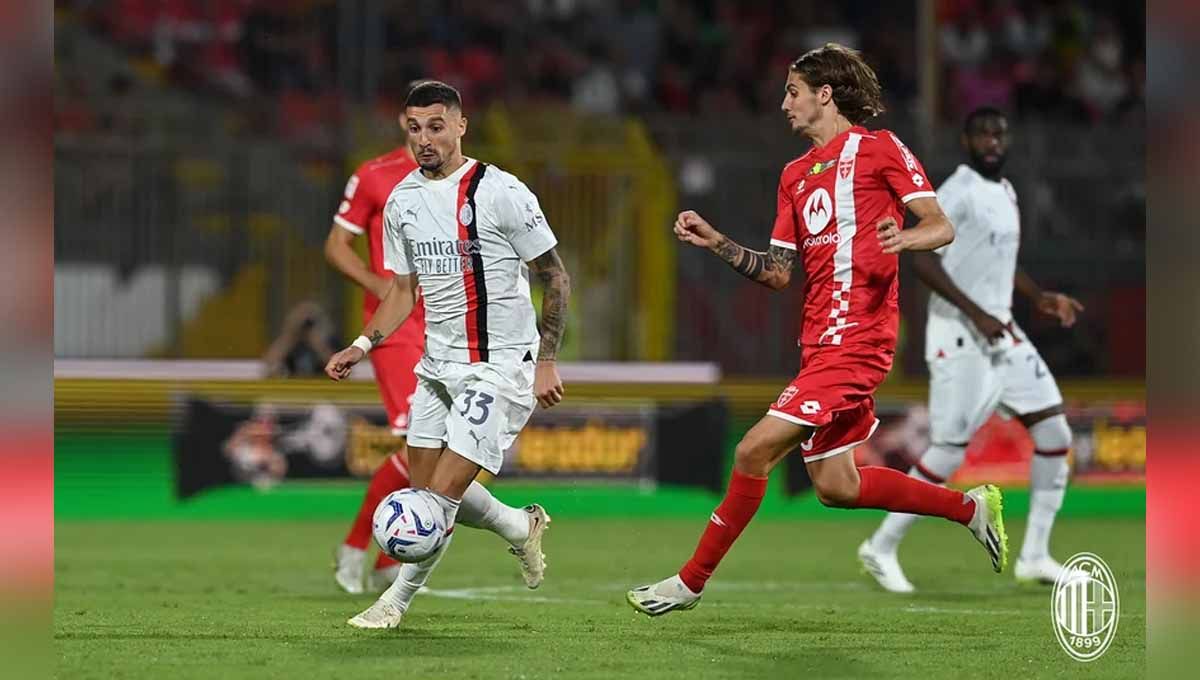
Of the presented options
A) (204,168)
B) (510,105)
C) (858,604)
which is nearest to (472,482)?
(858,604)

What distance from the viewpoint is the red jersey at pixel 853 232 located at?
7.95 meters

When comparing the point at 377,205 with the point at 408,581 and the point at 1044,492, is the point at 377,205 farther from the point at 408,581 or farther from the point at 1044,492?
the point at 1044,492

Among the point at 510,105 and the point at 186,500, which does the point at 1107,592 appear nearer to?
the point at 186,500

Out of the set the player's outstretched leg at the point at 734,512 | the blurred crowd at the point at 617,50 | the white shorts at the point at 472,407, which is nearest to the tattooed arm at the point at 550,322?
the white shorts at the point at 472,407

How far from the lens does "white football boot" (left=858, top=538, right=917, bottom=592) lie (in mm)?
10508

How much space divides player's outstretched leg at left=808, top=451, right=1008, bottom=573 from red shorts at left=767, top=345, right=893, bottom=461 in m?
0.08

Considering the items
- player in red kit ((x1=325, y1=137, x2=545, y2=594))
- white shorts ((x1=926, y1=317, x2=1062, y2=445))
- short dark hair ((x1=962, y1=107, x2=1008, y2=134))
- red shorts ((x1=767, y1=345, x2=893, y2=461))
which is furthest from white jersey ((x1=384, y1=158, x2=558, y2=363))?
short dark hair ((x1=962, y1=107, x2=1008, y2=134))

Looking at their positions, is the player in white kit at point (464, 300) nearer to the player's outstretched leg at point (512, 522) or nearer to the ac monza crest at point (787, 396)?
the player's outstretched leg at point (512, 522)

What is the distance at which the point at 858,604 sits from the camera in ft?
31.8

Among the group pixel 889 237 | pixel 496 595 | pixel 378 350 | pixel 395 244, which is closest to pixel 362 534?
pixel 496 595

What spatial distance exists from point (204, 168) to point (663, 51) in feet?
28.1

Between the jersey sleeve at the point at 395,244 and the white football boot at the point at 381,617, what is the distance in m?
1.49

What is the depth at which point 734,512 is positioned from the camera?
797cm

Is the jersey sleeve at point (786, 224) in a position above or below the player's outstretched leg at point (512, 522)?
above
